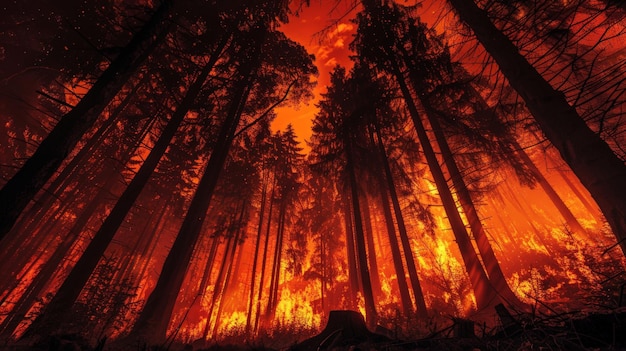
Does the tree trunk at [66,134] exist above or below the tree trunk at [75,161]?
below

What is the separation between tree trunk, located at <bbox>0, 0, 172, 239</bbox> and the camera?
362 centimetres

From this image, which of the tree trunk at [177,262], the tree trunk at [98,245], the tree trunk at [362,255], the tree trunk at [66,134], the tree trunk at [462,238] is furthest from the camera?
the tree trunk at [362,255]

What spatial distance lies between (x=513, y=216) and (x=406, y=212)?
21.7m

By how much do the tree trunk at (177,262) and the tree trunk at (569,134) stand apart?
790 centimetres

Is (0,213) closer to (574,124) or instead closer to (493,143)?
(574,124)

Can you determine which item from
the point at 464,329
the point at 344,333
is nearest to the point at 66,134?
the point at 344,333

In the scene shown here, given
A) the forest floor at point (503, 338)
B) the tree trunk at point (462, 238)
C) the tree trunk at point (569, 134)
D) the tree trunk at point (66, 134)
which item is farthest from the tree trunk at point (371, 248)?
the tree trunk at point (66, 134)

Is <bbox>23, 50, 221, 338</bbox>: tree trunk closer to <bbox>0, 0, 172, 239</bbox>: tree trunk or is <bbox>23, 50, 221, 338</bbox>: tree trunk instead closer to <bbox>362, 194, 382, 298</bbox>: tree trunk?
<bbox>0, 0, 172, 239</bbox>: tree trunk

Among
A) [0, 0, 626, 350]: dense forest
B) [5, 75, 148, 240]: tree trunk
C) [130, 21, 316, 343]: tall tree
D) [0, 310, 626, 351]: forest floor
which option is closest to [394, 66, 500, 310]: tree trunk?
[0, 0, 626, 350]: dense forest

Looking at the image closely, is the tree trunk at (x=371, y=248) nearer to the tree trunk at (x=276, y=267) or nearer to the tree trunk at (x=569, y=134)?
the tree trunk at (x=276, y=267)

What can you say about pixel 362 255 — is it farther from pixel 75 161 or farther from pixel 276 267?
pixel 75 161

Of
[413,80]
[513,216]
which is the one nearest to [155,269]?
[413,80]

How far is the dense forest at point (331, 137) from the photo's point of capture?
3.16 meters

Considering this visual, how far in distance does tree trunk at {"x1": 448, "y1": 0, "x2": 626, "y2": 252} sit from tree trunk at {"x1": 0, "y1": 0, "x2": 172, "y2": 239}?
6400 mm
